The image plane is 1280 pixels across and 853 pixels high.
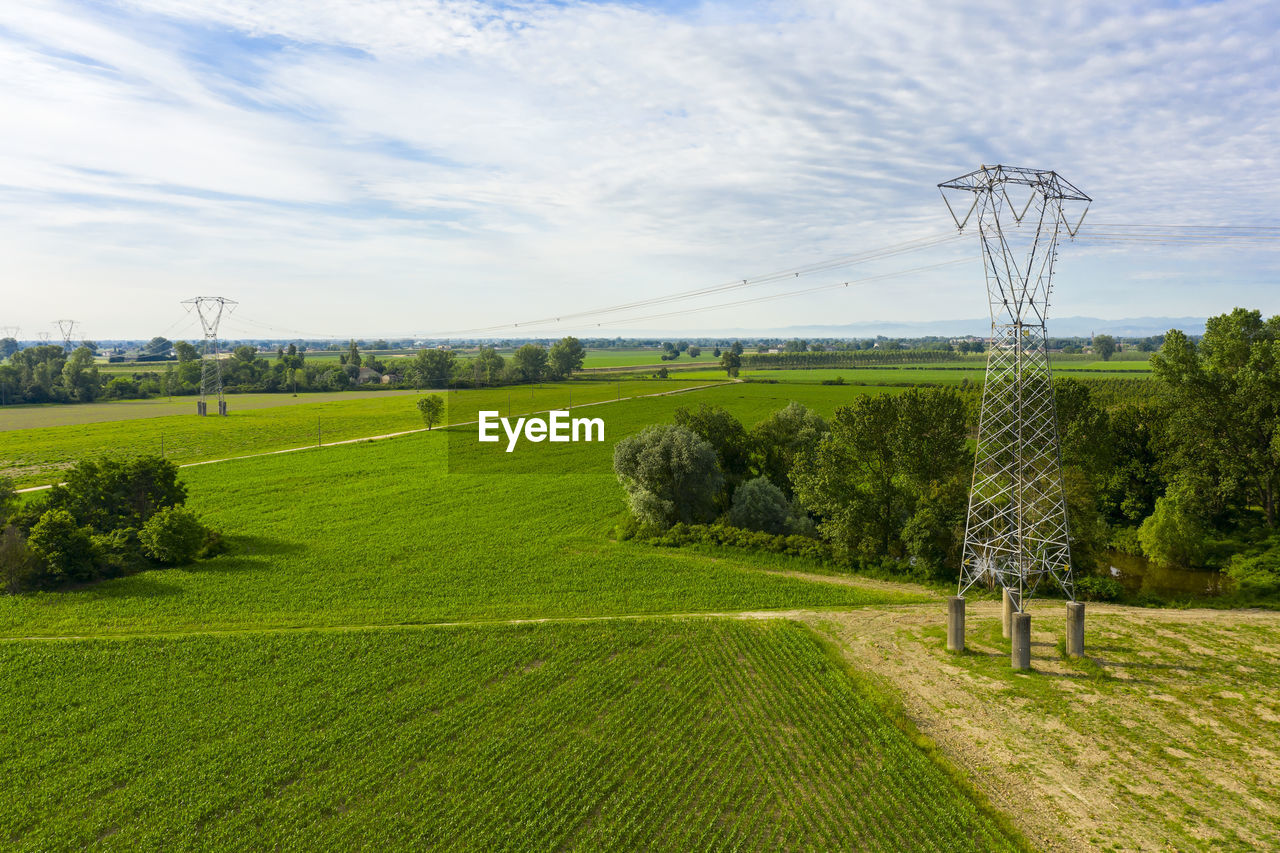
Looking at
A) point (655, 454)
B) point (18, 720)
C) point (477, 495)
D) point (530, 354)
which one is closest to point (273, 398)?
point (530, 354)

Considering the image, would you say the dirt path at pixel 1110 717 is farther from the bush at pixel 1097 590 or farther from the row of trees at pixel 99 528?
the row of trees at pixel 99 528

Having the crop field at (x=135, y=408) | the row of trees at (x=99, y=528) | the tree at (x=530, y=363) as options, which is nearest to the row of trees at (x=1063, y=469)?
the row of trees at (x=99, y=528)

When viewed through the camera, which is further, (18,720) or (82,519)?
(82,519)

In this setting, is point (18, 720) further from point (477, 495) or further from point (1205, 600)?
point (1205, 600)

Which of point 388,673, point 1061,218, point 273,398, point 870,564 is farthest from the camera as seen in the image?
point 273,398

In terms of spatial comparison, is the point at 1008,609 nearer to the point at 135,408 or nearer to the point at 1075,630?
the point at 1075,630

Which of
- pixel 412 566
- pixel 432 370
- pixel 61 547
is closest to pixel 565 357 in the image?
pixel 432 370
